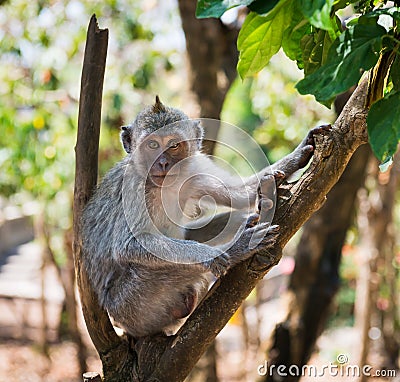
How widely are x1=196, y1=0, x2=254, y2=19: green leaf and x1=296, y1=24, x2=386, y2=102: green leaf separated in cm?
21

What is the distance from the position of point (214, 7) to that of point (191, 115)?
3360 mm

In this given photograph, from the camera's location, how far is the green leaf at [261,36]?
1.34 metres

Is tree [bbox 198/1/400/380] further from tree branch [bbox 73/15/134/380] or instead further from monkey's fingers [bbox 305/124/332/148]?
tree branch [bbox 73/15/134/380]

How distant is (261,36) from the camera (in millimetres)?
1436

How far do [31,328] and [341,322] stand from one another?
4.45 metres

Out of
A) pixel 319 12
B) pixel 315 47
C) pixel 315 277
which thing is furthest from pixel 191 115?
pixel 319 12

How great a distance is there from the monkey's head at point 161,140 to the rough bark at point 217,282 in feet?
0.69

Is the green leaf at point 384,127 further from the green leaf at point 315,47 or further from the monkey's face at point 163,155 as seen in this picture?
the monkey's face at point 163,155

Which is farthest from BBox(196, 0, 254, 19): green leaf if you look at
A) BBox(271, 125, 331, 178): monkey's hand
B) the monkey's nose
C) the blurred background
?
the blurred background

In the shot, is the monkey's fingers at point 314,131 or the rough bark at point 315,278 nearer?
the monkey's fingers at point 314,131

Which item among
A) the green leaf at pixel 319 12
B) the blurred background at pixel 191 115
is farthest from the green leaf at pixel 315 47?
the blurred background at pixel 191 115

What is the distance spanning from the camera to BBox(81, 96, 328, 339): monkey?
2.49 meters

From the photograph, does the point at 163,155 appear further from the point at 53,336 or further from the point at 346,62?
the point at 53,336

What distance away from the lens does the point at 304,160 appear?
2.28 m
